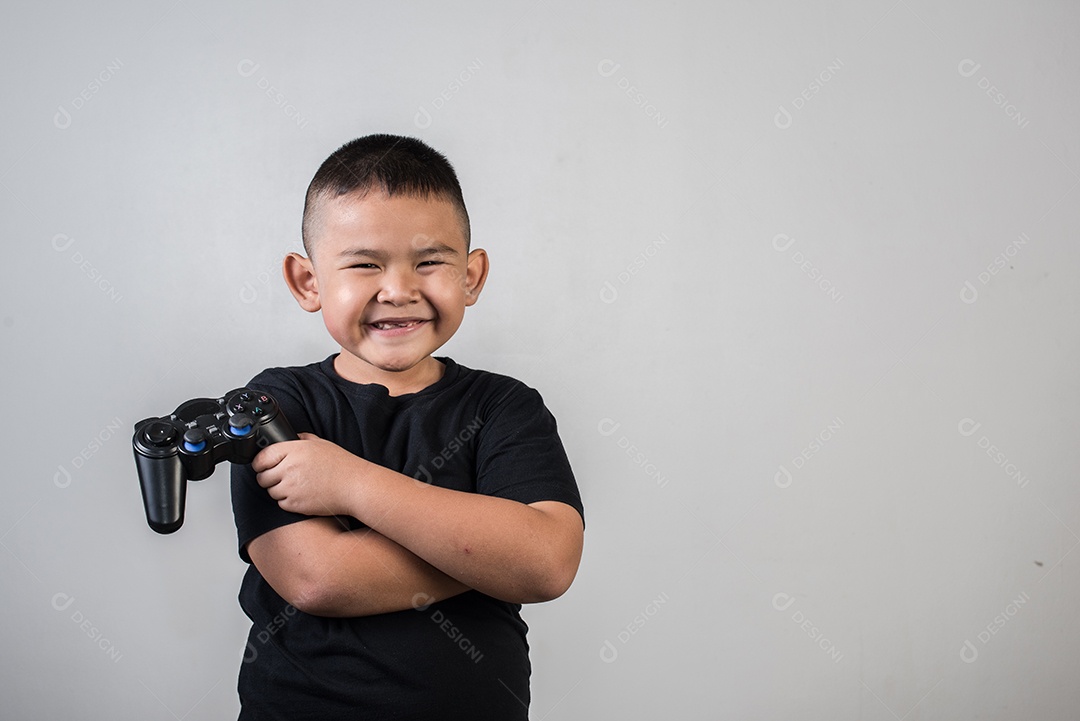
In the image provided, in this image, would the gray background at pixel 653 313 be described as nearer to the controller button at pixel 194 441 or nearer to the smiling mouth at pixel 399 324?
the smiling mouth at pixel 399 324

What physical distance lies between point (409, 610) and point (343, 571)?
4.0 inches

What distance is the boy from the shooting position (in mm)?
982

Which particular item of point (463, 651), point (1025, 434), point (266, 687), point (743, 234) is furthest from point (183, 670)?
point (1025, 434)

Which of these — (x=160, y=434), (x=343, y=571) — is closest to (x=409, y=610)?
(x=343, y=571)

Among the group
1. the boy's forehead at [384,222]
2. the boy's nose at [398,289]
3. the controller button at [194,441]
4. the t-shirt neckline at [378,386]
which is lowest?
the controller button at [194,441]

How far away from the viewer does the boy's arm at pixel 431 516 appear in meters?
0.97

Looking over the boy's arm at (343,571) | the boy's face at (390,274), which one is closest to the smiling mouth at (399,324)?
the boy's face at (390,274)

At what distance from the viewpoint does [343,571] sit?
3.21 feet

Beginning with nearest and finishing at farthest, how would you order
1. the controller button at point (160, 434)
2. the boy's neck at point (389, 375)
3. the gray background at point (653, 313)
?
1. the controller button at point (160, 434)
2. the boy's neck at point (389, 375)
3. the gray background at point (653, 313)

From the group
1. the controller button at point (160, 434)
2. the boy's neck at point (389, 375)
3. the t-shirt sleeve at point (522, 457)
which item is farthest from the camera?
the boy's neck at point (389, 375)

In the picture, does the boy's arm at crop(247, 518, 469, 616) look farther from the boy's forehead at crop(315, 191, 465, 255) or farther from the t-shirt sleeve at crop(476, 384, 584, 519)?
the boy's forehead at crop(315, 191, 465, 255)

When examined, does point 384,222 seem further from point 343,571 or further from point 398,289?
point 343,571

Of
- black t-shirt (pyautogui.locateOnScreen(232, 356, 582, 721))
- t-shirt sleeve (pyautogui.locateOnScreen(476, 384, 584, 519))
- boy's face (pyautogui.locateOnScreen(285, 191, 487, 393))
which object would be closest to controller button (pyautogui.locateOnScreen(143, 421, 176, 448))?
black t-shirt (pyautogui.locateOnScreen(232, 356, 582, 721))

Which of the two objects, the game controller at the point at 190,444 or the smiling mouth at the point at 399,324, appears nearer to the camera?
the game controller at the point at 190,444
